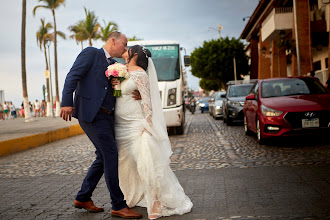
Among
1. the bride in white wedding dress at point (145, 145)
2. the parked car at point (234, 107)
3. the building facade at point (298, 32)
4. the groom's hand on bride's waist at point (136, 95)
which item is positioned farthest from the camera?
the building facade at point (298, 32)

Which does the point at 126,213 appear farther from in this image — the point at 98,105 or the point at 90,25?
the point at 90,25

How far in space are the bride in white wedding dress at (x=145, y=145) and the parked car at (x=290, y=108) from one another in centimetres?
536

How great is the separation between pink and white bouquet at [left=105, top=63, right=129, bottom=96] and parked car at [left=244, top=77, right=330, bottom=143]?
5.74m

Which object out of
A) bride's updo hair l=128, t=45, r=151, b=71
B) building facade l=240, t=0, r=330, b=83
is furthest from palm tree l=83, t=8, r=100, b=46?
bride's updo hair l=128, t=45, r=151, b=71

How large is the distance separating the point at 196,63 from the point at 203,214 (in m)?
59.0

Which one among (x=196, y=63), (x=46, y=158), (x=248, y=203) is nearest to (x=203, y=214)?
(x=248, y=203)

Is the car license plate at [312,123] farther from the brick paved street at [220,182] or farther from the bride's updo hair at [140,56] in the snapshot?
the bride's updo hair at [140,56]

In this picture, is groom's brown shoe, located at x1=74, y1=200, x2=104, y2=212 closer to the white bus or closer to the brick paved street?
the brick paved street

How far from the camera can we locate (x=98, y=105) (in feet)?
14.6

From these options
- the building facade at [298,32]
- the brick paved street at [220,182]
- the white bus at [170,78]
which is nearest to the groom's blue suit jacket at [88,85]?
the brick paved street at [220,182]

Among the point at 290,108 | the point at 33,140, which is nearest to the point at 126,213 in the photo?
the point at 290,108

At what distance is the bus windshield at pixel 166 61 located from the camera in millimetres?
14422

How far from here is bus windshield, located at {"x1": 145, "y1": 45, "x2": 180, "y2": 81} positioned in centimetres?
1442

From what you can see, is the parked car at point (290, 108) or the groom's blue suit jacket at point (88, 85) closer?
the groom's blue suit jacket at point (88, 85)
